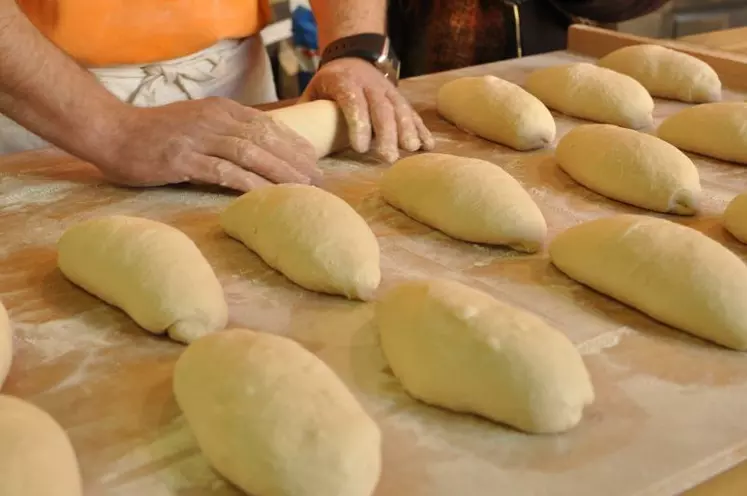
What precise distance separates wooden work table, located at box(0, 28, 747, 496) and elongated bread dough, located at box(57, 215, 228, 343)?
0.03 meters

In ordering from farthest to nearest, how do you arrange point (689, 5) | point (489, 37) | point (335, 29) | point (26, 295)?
point (689, 5) < point (489, 37) < point (335, 29) < point (26, 295)

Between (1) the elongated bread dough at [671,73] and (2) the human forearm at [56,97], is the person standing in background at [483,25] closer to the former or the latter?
(1) the elongated bread dough at [671,73]

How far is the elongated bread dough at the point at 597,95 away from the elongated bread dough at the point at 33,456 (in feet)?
4.01

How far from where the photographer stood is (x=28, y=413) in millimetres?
731

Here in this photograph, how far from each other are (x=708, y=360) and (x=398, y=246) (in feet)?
1.49

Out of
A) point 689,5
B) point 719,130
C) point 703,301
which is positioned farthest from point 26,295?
point 689,5

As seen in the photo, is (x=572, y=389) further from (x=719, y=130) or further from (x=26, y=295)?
(x=719, y=130)

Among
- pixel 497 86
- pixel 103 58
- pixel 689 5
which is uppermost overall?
pixel 103 58

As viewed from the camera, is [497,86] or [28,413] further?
[497,86]

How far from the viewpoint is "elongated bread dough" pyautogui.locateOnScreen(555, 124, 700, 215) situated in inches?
48.4

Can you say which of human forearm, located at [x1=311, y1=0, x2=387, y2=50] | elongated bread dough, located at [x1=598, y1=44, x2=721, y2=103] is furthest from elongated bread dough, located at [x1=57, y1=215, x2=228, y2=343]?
elongated bread dough, located at [x1=598, y1=44, x2=721, y2=103]

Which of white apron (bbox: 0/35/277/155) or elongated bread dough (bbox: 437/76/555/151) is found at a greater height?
white apron (bbox: 0/35/277/155)

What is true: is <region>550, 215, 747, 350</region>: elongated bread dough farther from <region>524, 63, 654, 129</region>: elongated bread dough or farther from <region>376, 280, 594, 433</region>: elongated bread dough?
<region>524, 63, 654, 129</region>: elongated bread dough

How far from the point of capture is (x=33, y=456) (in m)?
0.67
